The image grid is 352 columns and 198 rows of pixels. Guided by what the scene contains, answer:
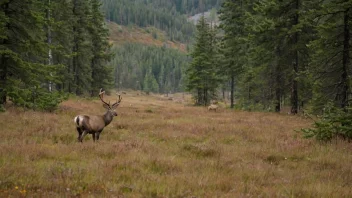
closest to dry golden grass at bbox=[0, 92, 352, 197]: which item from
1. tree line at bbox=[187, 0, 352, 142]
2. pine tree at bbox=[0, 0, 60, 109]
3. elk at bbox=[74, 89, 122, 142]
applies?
elk at bbox=[74, 89, 122, 142]

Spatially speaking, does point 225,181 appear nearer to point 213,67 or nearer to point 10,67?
point 10,67

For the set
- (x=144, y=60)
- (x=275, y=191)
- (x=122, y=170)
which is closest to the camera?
(x=275, y=191)

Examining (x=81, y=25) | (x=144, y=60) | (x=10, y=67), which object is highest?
(x=144, y=60)

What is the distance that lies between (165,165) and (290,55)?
1942 centimetres

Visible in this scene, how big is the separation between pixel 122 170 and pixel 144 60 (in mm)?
175247

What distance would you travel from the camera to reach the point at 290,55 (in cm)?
2423

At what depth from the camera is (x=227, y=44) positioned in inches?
1332

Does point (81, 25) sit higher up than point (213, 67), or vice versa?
point (81, 25)

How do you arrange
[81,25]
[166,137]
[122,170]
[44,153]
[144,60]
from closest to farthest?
[122,170]
[44,153]
[166,137]
[81,25]
[144,60]

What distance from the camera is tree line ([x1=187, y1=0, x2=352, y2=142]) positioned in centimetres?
1625

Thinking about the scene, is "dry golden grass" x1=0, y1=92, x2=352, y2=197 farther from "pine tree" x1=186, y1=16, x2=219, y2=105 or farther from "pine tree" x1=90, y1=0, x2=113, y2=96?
"pine tree" x1=90, y1=0, x2=113, y2=96

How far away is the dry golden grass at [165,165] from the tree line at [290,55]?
315 cm

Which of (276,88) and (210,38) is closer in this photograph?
(276,88)

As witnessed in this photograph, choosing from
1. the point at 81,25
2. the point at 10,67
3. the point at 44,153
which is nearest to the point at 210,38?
the point at 81,25
